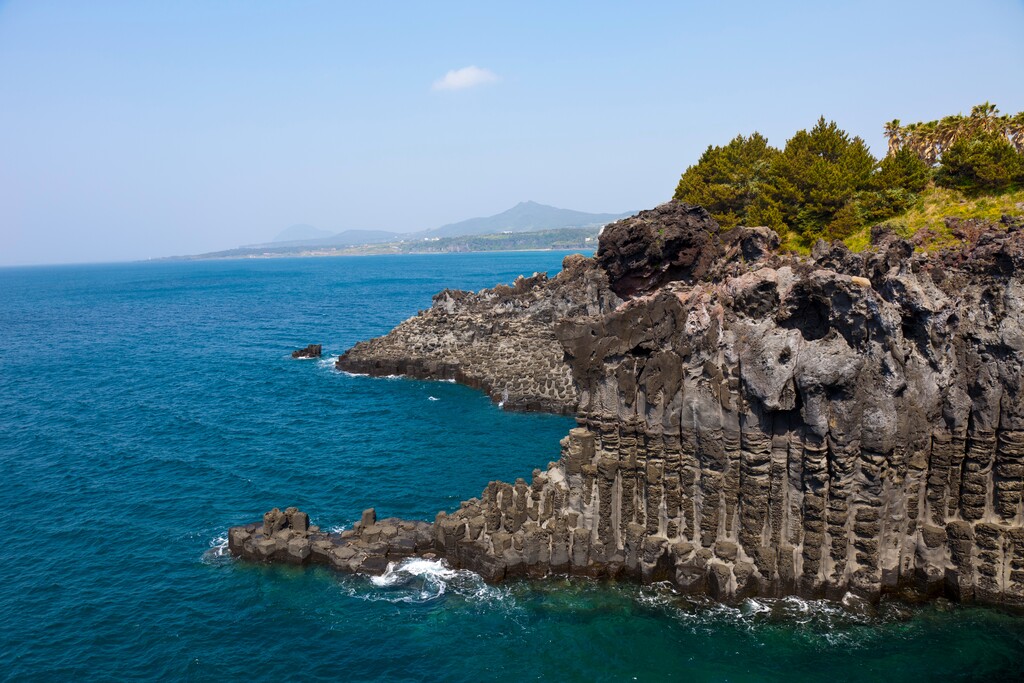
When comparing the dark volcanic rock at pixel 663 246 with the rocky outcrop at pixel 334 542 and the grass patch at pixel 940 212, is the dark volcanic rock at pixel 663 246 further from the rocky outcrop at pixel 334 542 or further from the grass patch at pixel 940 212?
the rocky outcrop at pixel 334 542

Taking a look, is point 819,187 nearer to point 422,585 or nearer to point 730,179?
point 730,179

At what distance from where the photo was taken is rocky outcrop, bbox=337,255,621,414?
68812 millimetres

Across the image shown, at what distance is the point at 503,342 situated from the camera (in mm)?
80000

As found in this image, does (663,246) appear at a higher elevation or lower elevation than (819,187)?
lower

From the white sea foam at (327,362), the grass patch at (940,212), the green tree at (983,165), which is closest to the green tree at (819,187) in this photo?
the grass patch at (940,212)

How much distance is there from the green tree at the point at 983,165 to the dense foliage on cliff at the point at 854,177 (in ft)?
0.22

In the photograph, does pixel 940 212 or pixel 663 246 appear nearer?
pixel 663 246

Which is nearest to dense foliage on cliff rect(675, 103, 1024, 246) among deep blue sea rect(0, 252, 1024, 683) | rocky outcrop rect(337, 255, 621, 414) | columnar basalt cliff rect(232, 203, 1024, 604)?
rocky outcrop rect(337, 255, 621, 414)

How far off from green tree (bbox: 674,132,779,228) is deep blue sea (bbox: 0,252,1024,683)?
26999mm

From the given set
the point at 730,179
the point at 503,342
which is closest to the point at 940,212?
the point at 730,179

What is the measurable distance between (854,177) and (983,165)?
9.50 metres

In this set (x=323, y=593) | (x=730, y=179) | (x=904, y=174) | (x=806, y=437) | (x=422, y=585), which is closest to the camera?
(x=806, y=437)

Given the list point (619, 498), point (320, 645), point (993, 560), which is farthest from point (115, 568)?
point (993, 560)

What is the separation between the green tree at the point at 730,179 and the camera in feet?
220
